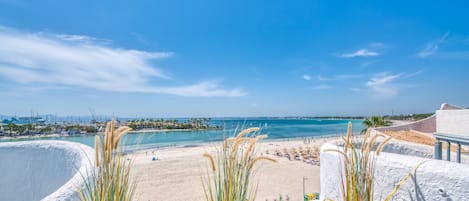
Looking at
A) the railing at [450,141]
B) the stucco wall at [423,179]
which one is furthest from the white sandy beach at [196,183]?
the railing at [450,141]

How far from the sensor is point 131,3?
543cm

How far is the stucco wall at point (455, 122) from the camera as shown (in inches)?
221

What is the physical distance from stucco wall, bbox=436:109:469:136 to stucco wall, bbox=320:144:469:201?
5.81 m

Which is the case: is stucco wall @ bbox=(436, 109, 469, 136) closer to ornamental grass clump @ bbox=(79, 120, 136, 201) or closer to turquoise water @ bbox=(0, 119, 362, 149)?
turquoise water @ bbox=(0, 119, 362, 149)

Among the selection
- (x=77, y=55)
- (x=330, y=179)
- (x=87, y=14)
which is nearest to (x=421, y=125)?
(x=330, y=179)

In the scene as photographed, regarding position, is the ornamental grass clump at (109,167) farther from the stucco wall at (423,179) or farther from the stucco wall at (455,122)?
the stucco wall at (455,122)

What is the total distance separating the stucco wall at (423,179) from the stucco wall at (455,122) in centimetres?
581

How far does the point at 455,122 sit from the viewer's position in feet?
19.3

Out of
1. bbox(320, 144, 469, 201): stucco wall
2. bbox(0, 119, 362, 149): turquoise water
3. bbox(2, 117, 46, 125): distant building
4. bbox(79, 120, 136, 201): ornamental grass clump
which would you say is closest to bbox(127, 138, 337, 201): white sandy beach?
bbox(0, 119, 362, 149): turquoise water

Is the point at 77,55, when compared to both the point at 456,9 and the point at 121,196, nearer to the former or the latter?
the point at 121,196

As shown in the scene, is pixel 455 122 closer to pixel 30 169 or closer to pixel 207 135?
pixel 207 135

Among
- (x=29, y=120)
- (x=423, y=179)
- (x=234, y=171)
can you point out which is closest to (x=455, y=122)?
(x=423, y=179)

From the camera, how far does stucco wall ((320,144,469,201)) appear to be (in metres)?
1.46

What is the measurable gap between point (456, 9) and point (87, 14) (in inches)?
489
